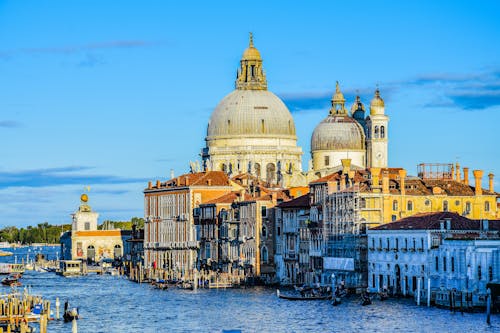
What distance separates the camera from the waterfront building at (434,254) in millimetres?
74250

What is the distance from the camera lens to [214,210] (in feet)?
394

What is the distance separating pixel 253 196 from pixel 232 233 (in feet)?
10.2

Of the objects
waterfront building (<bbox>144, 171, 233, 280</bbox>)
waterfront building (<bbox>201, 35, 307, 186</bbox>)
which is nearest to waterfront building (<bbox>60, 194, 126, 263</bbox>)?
waterfront building (<bbox>201, 35, 307, 186</bbox>)

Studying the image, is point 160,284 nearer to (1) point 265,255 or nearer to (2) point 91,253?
(1) point 265,255

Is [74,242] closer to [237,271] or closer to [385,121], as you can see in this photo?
[385,121]

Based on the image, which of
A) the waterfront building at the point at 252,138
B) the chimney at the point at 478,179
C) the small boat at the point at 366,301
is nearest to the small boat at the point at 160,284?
the chimney at the point at 478,179

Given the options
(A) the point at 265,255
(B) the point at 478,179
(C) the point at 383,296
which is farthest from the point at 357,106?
(C) the point at 383,296

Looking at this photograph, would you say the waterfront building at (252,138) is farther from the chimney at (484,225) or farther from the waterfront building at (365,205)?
the chimney at (484,225)

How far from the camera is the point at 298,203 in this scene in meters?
105

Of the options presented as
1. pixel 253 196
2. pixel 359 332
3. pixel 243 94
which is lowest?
pixel 359 332

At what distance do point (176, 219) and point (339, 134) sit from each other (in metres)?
21.0

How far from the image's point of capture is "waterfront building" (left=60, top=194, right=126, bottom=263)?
16062 cm

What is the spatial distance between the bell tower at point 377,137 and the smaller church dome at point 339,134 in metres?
1.29

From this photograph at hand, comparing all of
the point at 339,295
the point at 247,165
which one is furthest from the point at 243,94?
the point at 339,295
